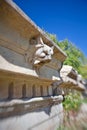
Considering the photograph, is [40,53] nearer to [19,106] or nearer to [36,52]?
[36,52]

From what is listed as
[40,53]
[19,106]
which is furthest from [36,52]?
[19,106]

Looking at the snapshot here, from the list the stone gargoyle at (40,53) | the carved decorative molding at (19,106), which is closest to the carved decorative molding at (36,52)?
the stone gargoyle at (40,53)

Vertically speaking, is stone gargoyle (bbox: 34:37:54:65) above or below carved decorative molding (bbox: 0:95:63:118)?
above

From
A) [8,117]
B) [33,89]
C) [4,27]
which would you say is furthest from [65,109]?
[4,27]

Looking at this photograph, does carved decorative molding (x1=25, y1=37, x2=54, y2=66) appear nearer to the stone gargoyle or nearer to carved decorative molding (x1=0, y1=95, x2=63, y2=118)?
the stone gargoyle

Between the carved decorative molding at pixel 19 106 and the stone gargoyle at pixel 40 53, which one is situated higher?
the stone gargoyle at pixel 40 53

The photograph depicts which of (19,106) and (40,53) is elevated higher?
(40,53)

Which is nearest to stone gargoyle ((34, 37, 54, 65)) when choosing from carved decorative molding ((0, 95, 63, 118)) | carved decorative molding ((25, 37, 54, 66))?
carved decorative molding ((25, 37, 54, 66))

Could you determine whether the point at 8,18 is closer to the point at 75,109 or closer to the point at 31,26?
the point at 31,26

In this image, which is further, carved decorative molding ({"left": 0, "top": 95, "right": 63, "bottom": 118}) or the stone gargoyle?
the stone gargoyle

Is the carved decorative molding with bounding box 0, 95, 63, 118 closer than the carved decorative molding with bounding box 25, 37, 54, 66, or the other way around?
the carved decorative molding with bounding box 0, 95, 63, 118

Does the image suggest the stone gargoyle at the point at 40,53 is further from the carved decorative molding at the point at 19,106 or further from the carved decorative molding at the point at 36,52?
the carved decorative molding at the point at 19,106

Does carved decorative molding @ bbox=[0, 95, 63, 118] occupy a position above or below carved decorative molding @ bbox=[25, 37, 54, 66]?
below

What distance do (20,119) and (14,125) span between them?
0.47 ft
